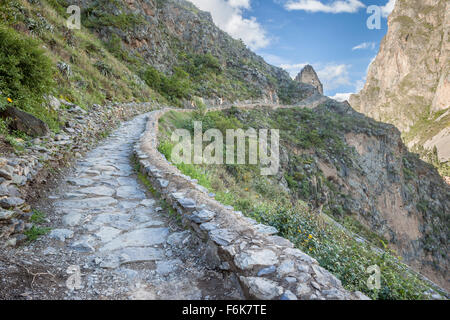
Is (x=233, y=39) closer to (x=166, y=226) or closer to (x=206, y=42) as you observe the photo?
(x=206, y=42)

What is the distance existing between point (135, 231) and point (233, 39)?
Answer: 6955 cm

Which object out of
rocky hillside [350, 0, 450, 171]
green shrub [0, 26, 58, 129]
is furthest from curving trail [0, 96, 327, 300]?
rocky hillside [350, 0, 450, 171]

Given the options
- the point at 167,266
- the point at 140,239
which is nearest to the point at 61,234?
the point at 140,239

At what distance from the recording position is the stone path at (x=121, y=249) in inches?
84.7

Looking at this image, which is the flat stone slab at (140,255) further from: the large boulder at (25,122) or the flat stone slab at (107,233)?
the large boulder at (25,122)

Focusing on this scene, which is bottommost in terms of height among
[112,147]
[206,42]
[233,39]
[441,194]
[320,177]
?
[441,194]

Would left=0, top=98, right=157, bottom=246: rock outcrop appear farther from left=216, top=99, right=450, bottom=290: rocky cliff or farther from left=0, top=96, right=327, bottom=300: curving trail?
left=216, top=99, right=450, bottom=290: rocky cliff

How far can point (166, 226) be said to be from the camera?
3.41 m

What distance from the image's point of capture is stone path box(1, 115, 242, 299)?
7.06 feet

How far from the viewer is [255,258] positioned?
7.46ft

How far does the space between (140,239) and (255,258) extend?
5.21 ft

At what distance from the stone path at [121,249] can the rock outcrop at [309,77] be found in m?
76.7

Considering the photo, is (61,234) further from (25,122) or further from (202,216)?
(25,122)
